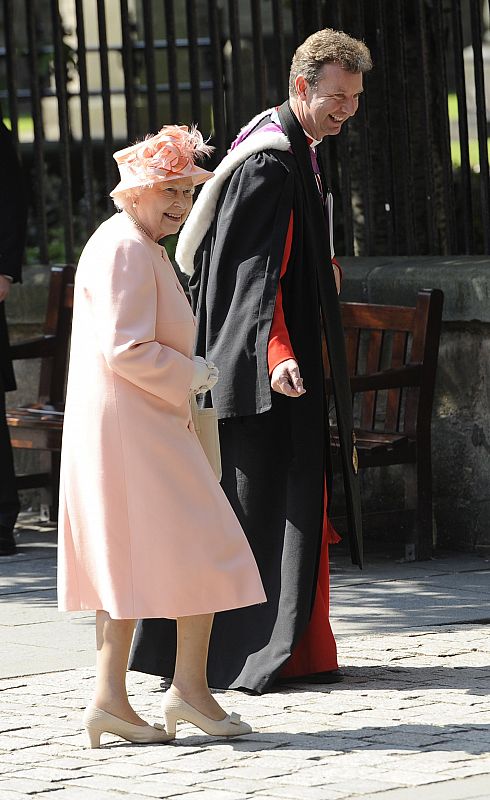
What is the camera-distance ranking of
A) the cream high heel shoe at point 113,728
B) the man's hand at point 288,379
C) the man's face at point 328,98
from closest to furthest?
the cream high heel shoe at point 113,728 < the man's hand at point 288,379 < the man's face at point 328,98

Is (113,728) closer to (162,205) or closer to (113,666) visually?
(113,666)

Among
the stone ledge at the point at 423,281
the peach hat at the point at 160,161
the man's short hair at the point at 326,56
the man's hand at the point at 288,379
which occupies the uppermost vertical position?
the man's short hair at the point at 326,56

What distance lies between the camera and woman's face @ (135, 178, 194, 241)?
171 inches

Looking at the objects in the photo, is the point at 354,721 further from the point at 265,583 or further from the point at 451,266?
the point at 451,266

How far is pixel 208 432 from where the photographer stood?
456cm

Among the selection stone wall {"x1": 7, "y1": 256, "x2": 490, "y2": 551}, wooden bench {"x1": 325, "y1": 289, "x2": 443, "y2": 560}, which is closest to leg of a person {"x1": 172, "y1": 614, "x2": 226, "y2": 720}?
wooden bench {"x1": 325, "y1": 289, "x2": 443, "y2": 560}

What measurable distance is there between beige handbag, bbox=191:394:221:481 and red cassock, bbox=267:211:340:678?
493mm

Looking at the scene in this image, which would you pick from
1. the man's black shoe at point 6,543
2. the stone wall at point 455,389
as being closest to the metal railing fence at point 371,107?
the stone wall at point 455,389

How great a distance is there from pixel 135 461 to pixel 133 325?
0.36 m

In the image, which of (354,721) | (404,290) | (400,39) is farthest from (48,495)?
(354,721)

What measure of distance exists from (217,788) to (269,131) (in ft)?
7.18

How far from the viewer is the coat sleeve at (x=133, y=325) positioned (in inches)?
166

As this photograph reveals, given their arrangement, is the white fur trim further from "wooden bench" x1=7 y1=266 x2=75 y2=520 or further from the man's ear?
"wooden bench" x1=7 y1=266 x2=75 y2=520

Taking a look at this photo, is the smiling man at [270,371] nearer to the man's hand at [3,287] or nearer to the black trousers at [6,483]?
the man's hand at [3,287]
